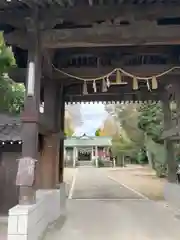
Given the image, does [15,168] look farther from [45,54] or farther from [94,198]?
[94,198]

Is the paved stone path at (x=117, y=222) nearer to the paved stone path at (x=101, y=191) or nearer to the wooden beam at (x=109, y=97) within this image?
the paved stone path at (x=101, y=191)

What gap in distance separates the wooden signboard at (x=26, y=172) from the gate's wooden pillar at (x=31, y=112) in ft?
0.29

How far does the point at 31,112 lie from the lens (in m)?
5.70

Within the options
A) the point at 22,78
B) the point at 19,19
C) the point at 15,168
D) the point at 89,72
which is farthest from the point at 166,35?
the point at 15,168

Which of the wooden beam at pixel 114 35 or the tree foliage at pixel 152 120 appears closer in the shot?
the wooden beam at pixel 114 35

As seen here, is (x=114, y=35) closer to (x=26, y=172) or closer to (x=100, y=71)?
(x=100, y=71)

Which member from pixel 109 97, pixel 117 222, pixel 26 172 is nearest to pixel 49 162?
pixel 117 222

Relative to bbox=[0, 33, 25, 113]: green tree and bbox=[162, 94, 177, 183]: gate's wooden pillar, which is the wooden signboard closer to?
bbox=[0, 33, 25, 113]: green tree

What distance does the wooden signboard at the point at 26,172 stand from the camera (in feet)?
17.9

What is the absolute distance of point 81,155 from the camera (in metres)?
46.9

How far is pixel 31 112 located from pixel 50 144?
3.00m

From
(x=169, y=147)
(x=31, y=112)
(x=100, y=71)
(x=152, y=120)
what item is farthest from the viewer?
(x=152, y=120)

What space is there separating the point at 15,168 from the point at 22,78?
8.15 ft

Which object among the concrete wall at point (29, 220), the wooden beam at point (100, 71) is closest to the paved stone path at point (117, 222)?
the concrete wall at point (29, 220)
